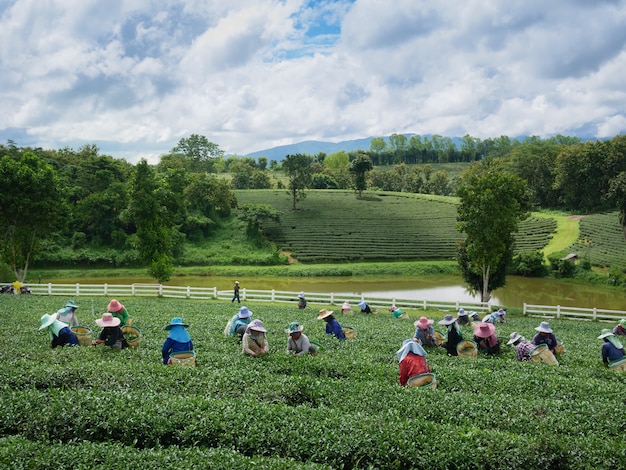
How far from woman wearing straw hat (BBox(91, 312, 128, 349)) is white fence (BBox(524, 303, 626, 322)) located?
23.8m

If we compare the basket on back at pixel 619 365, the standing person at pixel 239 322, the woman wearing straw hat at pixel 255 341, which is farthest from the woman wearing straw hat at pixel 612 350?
the standing person at pixel 239 322

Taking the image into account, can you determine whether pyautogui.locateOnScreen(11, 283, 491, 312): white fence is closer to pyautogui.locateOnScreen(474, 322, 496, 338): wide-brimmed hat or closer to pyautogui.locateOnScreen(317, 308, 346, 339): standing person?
pyautogui.locateOnScreen(317, 308, 346, 339): standing person

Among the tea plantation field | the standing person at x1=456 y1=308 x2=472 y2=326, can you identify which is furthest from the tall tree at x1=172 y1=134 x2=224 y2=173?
the standing person at x1=456 y1=308 x2=472 y2=326

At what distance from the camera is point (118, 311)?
13773mm

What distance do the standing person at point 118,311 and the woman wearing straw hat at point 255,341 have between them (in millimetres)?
4439

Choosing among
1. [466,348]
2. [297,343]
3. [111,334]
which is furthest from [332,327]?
[111,334]

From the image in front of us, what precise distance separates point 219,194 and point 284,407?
199ft

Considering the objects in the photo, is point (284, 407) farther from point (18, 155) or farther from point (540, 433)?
point (18, 155)

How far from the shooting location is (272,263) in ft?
181

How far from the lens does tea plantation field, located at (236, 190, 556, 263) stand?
58.8 m

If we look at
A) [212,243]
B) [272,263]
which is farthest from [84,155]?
[272,263]

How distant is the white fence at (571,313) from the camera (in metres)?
26.8

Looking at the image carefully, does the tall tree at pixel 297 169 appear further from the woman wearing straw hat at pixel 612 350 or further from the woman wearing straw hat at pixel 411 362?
the woman wearing straw hat at pixel 411 362

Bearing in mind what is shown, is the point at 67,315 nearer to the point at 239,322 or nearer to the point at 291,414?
the point at 239,322
